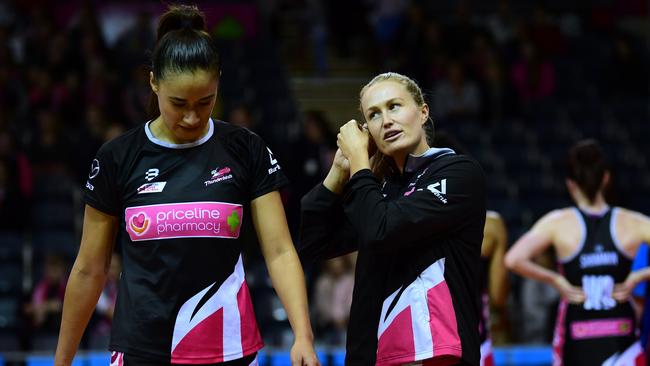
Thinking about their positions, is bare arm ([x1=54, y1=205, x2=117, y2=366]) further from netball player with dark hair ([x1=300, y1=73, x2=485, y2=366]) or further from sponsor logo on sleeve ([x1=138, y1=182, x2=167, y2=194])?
netball player with dark hair ([x1=300, y1=73, x2=485, y2=366])

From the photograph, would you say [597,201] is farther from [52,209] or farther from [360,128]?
[52,209]

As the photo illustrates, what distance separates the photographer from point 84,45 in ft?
39.2

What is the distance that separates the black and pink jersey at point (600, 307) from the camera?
5656mm

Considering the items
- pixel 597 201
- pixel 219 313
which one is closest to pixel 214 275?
pixel 219 313

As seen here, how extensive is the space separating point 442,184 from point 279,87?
932cm

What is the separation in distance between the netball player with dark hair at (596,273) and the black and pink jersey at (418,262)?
2.24 meters

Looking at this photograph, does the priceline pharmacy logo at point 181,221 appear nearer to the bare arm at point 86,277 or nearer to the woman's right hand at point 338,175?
the bare arm at point 86,277

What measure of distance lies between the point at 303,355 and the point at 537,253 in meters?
2.98

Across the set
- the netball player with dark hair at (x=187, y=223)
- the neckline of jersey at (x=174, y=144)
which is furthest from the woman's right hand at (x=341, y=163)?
the neckline of jersey at (x=174, y=144)

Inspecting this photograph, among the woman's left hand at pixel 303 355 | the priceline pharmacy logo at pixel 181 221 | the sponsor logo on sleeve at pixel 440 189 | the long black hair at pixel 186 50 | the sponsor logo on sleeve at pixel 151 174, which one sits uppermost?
the long black hair at pixel 186 50

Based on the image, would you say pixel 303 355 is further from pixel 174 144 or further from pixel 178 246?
pixel 174 144

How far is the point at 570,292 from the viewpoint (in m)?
5.73

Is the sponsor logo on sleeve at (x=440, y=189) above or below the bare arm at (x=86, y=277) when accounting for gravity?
above

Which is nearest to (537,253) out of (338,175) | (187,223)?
(338,175)
